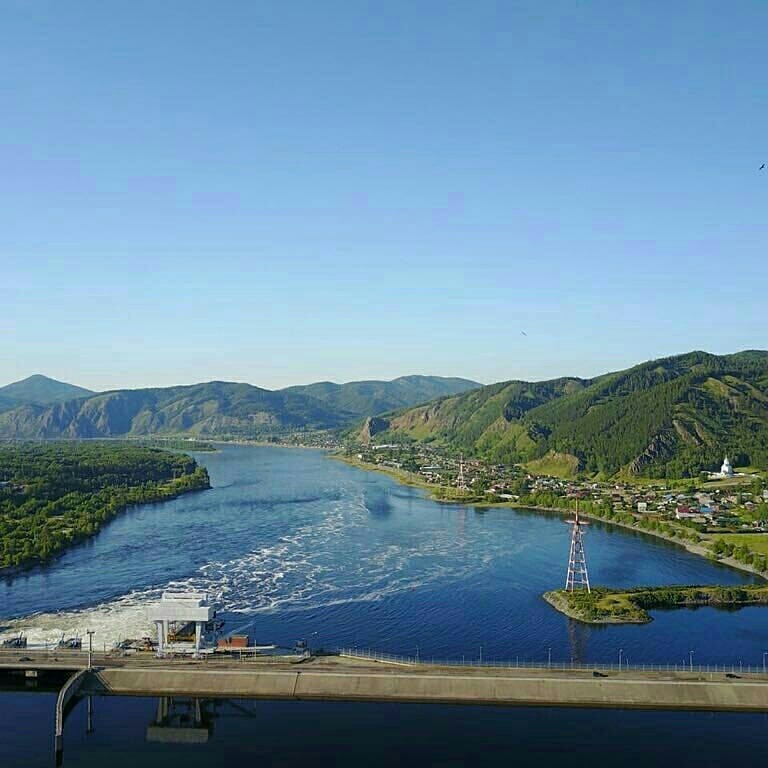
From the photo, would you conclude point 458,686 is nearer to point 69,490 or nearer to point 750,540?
point 750,540

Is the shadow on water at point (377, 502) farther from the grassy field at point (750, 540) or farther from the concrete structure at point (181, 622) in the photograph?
the concrete structure at point (181, 622)

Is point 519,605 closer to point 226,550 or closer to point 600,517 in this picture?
point 226,550

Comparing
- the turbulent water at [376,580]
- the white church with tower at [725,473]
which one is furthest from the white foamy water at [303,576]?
the white church with tower at [725,473]

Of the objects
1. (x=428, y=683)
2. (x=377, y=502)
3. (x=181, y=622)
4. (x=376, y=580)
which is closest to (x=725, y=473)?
(x=377, y=502)

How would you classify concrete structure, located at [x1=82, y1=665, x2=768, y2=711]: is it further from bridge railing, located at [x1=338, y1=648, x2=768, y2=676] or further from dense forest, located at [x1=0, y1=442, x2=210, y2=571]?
dense forest, located at [x1=0, y1=442, x2=210, y2=571]

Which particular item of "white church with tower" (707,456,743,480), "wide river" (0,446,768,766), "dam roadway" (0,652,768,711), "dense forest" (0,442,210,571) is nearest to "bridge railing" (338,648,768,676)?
"dam roadway" (0,652,768,711)

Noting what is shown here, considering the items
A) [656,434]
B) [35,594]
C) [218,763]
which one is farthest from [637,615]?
[656,434]
